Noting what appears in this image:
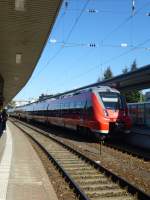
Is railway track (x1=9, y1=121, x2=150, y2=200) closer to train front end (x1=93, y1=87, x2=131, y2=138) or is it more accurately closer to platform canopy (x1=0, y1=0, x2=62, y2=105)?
platform canopy (x1=0, y1=0, x2=62, y2=105)

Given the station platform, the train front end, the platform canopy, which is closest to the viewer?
the station platform

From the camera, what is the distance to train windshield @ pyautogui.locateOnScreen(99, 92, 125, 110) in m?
23.2

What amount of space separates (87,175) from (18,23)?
5.43 metres

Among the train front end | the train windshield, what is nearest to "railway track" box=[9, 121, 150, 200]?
the train front end

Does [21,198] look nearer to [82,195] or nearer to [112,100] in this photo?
[82,195]

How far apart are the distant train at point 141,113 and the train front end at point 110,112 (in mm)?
9989

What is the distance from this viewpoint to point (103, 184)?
35.2 ft

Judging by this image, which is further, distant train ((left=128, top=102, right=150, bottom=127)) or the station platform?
distant train ((left=128, top=102, right=150, bottom=127))

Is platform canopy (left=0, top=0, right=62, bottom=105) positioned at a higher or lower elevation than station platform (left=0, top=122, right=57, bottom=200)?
higher

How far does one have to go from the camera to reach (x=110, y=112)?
22.9 metres

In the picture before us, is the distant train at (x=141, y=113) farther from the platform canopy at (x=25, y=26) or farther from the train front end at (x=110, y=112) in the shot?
the platform canopy at (x=25, y=26)

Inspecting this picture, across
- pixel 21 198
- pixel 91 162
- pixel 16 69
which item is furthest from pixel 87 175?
pixel 16 69

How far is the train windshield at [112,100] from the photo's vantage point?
23203 millimetres

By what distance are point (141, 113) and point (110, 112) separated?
12973 millimetres
